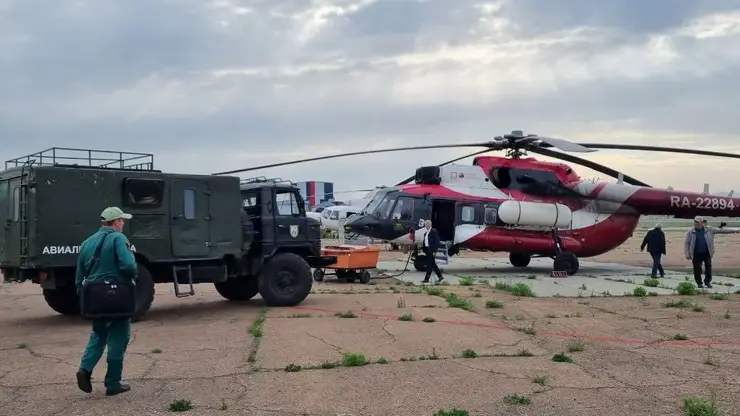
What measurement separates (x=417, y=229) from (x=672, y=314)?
9166 millimetres

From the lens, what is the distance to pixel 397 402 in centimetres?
585

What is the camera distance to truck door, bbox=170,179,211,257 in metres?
10.9

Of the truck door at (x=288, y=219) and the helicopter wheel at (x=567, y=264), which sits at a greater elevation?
the truck door at (x=288, y=219)

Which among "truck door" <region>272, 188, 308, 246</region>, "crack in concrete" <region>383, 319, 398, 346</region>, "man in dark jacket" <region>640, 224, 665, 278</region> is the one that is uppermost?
"truck door" <region>272, 188, 308, 246</region>

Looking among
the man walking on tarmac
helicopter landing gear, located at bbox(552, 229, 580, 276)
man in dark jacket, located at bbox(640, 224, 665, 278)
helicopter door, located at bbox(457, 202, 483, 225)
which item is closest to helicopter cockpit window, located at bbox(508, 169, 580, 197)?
helicopter door, located at bbox(457, 202, 483, 225)

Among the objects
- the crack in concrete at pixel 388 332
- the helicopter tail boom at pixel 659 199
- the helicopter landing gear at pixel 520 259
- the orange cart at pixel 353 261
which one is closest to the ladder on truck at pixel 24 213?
the crack in concrete at pixel 388 332

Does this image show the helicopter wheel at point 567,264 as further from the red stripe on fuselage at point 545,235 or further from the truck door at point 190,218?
the truck door at point 190,218

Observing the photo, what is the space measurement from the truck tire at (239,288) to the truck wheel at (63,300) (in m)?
2.55

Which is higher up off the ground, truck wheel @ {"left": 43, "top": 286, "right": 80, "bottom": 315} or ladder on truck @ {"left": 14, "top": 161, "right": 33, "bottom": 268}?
ladder on truck @ {"left": 14, "top": 161, "right": 33, "bottom": 268}

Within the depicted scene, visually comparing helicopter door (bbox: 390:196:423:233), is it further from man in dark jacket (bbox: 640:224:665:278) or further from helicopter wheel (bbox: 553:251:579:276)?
man in dark jacket (bbox: 640:224:665:278)

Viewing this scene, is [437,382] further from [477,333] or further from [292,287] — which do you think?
[292,287]

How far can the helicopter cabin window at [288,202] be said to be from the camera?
12.3m

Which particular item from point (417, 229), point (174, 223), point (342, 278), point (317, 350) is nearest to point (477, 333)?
point (317, 350)

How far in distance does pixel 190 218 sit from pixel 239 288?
2255mm
